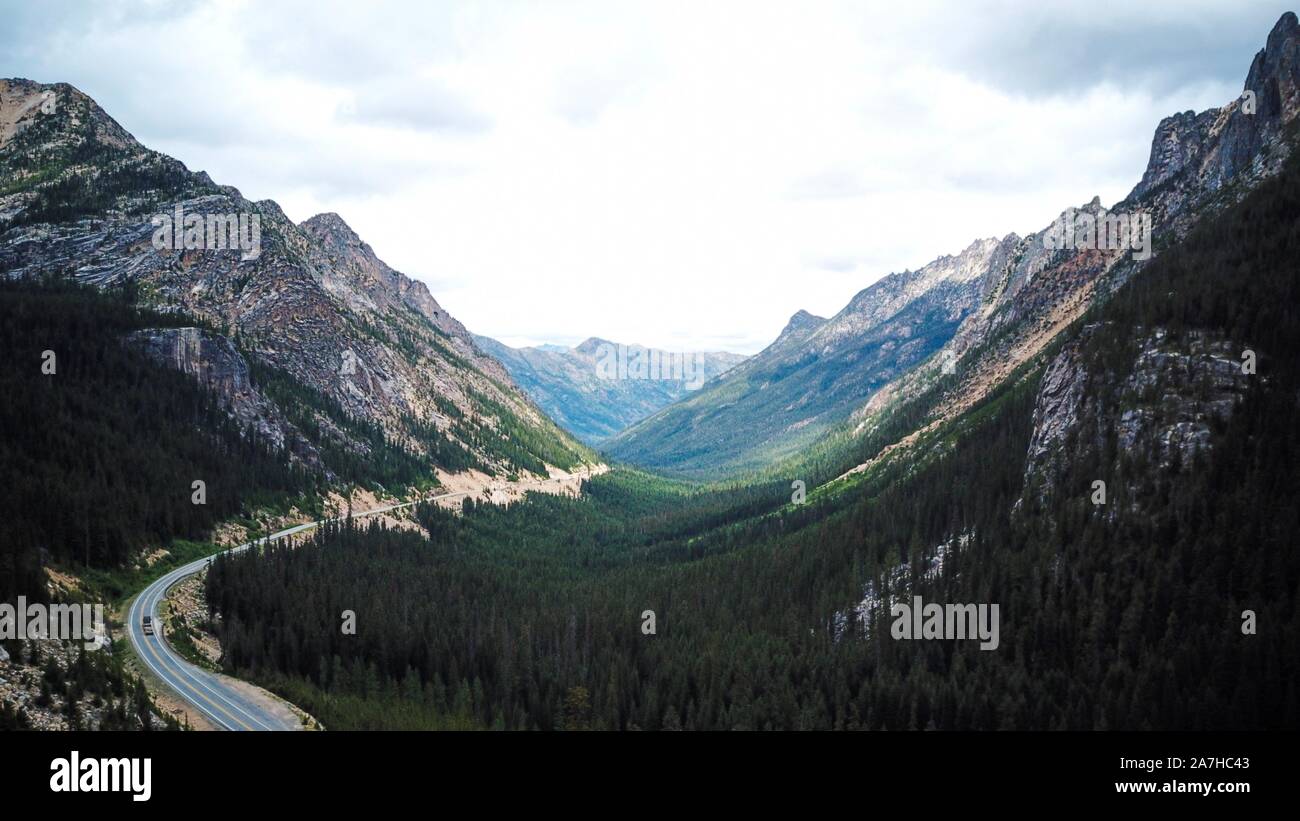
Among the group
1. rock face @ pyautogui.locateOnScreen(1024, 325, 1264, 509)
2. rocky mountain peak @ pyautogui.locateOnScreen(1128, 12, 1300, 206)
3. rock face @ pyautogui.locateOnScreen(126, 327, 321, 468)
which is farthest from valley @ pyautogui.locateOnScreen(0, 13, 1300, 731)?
rocky mountain peak @ pyautogui.locateOnScreen(1128, 12, 1300, 206)

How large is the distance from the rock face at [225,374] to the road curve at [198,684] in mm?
93766

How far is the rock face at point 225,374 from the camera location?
528 feet

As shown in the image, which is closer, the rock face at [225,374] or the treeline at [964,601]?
Answer: the treeline at [964,601]

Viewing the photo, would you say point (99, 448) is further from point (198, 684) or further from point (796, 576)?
point (796, 576)

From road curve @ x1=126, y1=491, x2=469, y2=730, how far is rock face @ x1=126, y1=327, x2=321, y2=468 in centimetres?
9377

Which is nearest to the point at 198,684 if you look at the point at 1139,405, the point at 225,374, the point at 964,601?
the point at 964,601

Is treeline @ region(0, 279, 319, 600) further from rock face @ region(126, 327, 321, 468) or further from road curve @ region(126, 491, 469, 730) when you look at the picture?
road curve @ region(126, 491, 469, 730)

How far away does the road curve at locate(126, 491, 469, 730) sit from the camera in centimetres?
5759

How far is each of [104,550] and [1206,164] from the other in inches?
10578

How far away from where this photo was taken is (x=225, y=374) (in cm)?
16850

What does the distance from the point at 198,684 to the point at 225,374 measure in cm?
12629

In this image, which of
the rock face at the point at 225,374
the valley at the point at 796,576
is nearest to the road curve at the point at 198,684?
the valley at the point at 796,576

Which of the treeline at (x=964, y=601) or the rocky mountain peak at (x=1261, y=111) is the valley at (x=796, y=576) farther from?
the rocky mountain peak at (x=1261, y=111)
